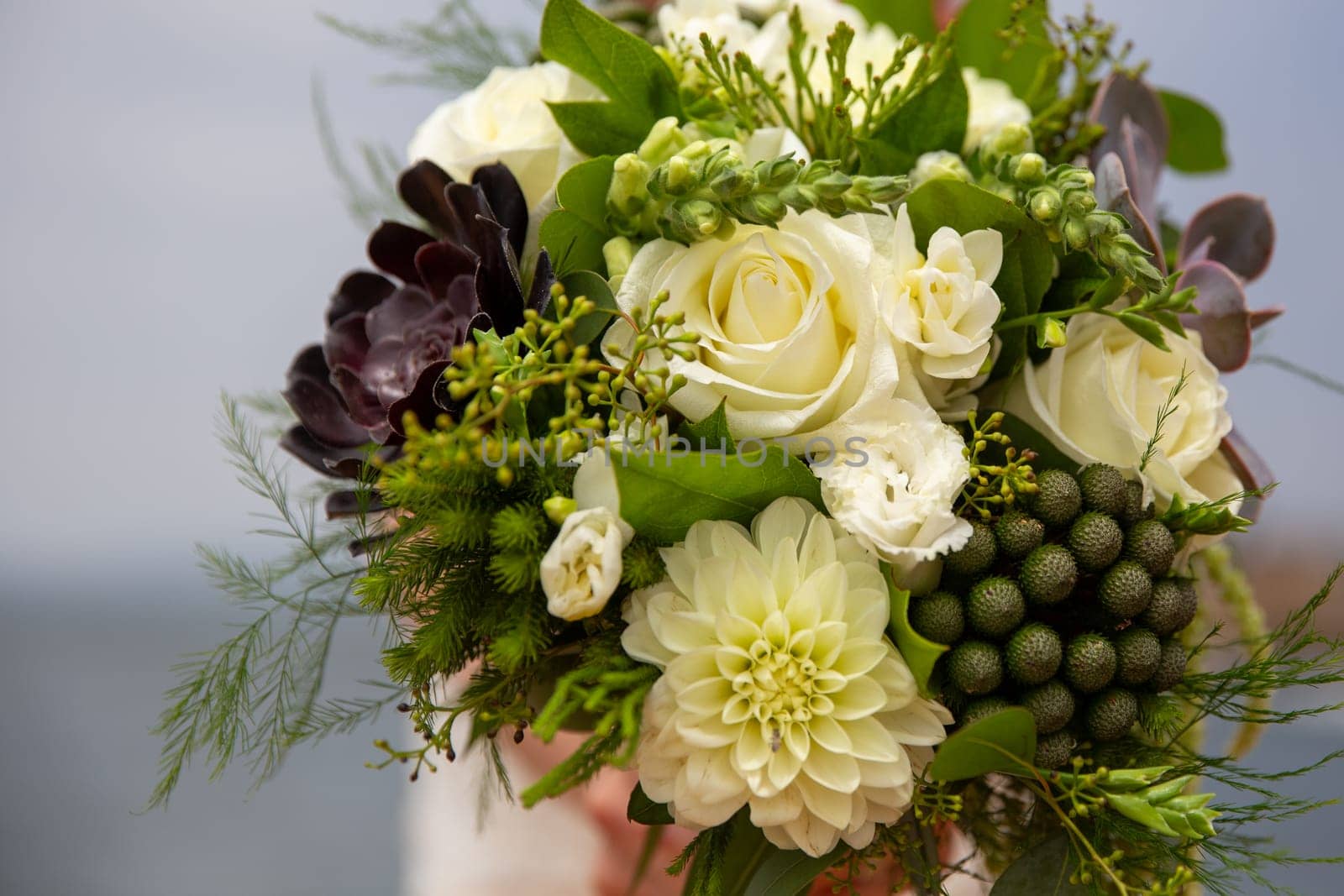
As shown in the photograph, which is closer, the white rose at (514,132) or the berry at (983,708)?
the berry at (983,708)

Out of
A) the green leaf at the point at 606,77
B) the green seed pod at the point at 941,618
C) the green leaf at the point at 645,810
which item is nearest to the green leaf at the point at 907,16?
the green leaf at the point at 606,77

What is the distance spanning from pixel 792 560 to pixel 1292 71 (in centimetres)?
131

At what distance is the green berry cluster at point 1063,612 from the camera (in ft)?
1.42

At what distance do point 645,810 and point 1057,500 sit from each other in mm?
271

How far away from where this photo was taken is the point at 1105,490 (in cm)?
46

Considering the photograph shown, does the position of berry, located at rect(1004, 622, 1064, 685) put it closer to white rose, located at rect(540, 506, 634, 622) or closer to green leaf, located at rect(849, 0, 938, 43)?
white rose, located at rect(540, 506, 634, 622)

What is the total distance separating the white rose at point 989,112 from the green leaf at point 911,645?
327mm

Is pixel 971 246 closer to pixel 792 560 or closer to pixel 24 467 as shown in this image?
pixel 792 560

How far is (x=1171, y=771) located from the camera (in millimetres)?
475

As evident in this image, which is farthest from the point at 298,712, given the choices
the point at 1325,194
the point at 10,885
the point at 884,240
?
the point at 1325,194

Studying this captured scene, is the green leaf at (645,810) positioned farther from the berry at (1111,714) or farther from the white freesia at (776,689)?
the berry at (1111,714)

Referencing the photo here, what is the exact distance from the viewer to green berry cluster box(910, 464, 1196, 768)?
1.42 feet

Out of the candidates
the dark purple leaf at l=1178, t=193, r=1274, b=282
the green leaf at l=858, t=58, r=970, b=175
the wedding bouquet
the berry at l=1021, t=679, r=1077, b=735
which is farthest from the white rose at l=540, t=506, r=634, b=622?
the dark purple leaf at l=1178, t=193, r=1274, b=282

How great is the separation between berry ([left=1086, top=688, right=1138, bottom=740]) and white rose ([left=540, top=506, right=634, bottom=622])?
10.1 inches
